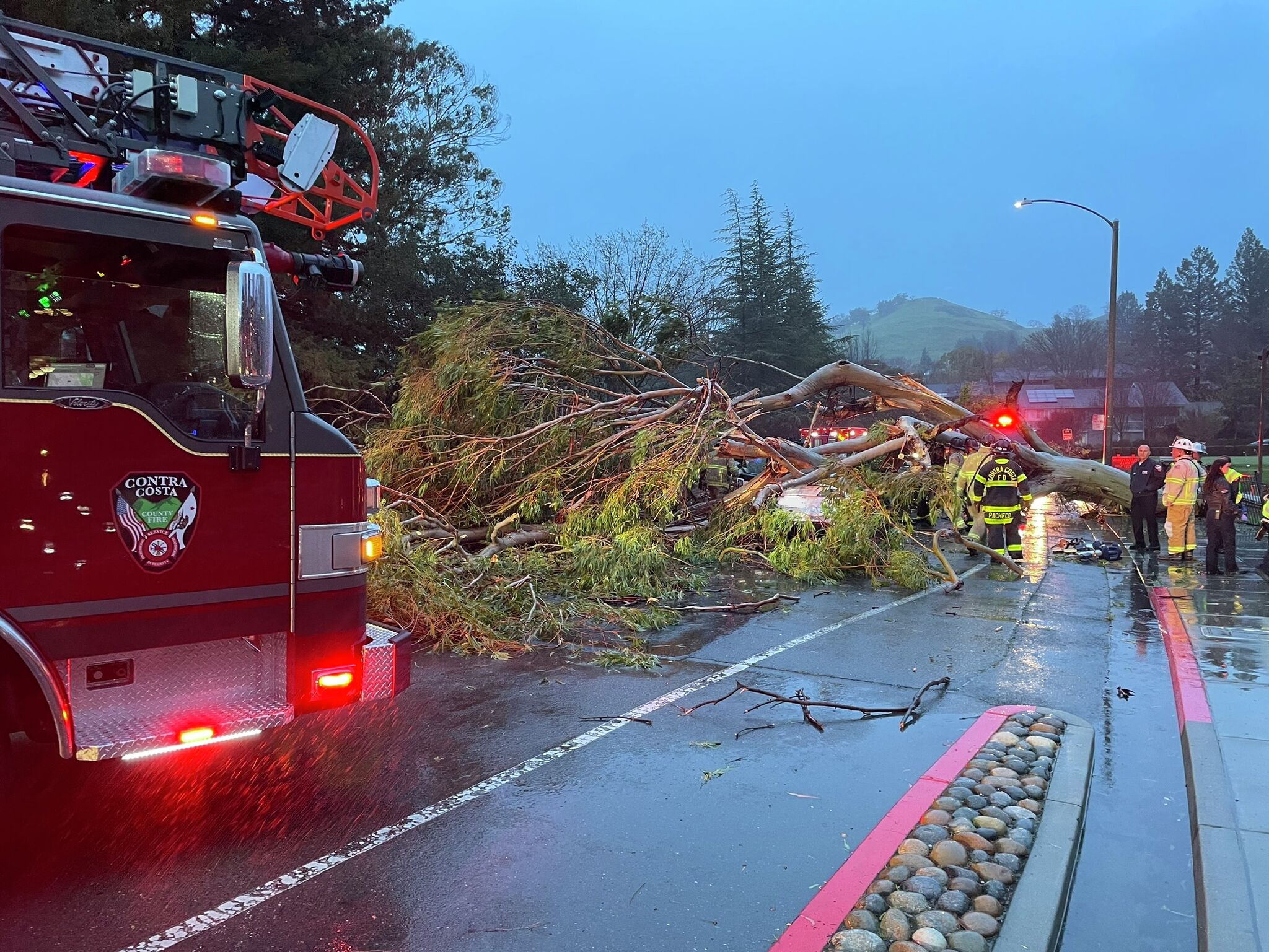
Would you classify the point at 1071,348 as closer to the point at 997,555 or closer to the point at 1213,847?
the point at 997,555

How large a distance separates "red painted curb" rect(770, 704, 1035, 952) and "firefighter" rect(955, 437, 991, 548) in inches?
305

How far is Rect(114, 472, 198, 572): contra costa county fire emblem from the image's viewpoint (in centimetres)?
309

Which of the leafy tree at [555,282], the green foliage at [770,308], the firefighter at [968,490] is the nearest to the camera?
the firefighter at [968,490]

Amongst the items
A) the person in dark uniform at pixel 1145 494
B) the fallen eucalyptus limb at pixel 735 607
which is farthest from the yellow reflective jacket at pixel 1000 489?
the fallen eucalyptus limb at pixel 735 607

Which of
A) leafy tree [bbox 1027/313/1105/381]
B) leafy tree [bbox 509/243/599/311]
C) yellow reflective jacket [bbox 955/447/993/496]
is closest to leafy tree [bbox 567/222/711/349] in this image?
leafy tree [bbox 509/243/599/311]

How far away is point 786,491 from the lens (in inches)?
427

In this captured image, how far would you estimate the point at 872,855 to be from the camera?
3.42 m

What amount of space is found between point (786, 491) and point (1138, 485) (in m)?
5.93

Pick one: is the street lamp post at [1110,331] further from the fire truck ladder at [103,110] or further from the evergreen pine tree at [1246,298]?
the evergreen pine tree at [1246,298]

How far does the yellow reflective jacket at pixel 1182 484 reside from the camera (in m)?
11.6

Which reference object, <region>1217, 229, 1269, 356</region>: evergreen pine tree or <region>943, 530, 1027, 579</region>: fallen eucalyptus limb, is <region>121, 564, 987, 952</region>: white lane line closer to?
<region>943, 530, 1027, 579</region>: fallen eucalyptus limb

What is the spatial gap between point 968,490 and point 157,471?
1167 cm

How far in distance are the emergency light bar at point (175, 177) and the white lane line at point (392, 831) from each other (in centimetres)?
259

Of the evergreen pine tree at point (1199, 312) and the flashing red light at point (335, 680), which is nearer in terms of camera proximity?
the flashing red light at point (335, 680)
